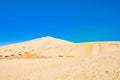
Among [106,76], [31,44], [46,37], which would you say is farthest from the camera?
[46,37]

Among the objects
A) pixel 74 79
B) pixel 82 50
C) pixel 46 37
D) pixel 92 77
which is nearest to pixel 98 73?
pixel 92 77

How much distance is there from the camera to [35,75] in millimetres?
18516

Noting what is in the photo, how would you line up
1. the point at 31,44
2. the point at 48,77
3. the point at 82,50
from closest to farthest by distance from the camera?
the point at 48,77, the point at 82,50, the point at 31,44

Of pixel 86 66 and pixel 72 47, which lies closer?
pixel 86 66

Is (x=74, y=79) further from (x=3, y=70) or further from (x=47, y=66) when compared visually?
(x=3, y=70)

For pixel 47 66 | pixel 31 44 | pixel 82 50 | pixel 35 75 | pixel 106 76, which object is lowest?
pixel 106 76

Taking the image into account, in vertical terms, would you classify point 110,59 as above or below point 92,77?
above

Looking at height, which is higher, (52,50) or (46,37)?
(46,37)

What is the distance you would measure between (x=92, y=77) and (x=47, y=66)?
22.1 feet

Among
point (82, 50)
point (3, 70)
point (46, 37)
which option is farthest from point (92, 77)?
point (46, 37)

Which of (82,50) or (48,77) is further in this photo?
(82,50)

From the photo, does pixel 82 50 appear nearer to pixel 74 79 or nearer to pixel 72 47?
pixel 72 47

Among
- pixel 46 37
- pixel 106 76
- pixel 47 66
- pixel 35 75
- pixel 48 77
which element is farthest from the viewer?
pixel 46 37

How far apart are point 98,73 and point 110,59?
3016 millimetres
